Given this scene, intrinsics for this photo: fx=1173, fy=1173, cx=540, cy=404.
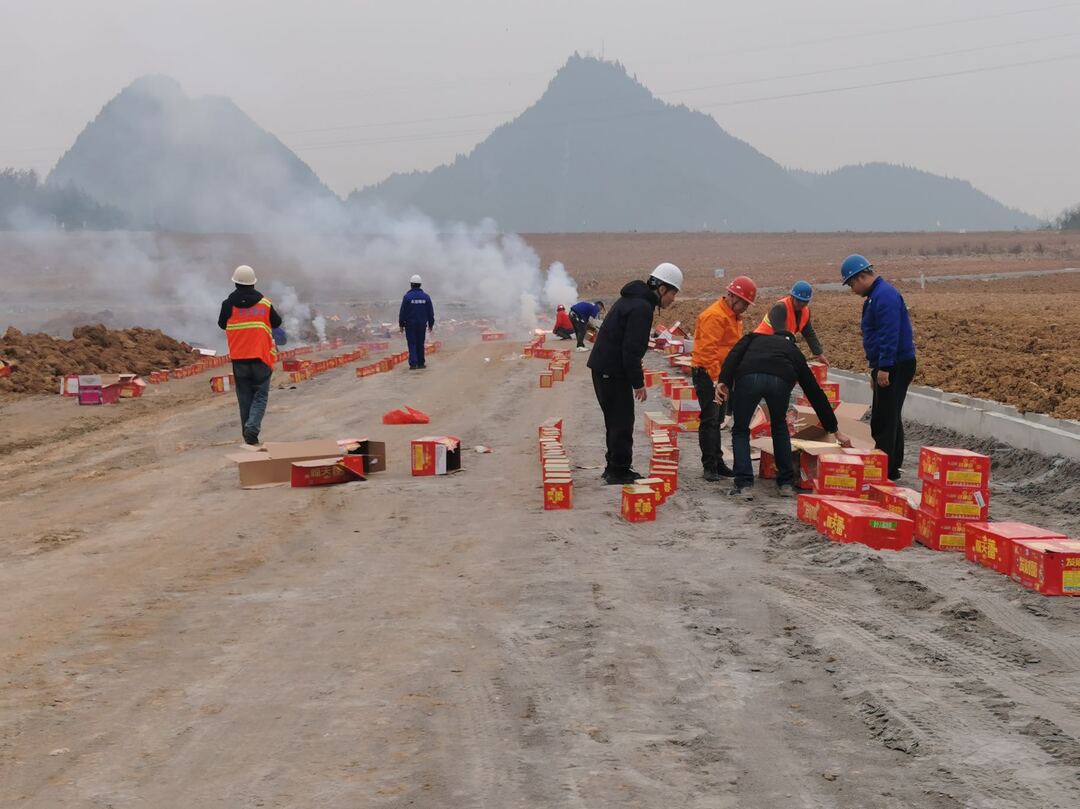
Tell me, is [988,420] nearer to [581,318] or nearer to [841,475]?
[841,475]

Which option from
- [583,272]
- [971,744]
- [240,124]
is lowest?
[971,744]

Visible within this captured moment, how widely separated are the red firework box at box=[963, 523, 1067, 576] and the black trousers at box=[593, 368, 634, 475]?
393cm

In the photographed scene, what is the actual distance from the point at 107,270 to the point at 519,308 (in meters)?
31.3

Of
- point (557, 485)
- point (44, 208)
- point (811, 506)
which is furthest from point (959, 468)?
point (44, 208)

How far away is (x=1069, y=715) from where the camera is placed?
4734mm

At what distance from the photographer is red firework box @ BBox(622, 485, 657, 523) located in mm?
9133

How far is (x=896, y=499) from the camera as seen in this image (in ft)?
27.7

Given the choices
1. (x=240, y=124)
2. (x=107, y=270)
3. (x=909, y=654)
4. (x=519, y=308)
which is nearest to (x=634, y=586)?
(x=909, y=654)

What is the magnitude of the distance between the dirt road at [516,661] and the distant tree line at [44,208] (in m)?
69.1

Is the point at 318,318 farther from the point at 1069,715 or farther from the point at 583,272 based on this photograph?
the point at 583,272

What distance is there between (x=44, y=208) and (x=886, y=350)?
8059 cm

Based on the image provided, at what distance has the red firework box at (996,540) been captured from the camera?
6957 millimetres

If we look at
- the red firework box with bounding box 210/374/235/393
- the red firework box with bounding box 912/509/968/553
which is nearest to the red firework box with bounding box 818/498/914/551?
the red firework box with bounding box 912/509/968/553

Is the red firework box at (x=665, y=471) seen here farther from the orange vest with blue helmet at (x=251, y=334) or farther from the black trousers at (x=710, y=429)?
the orange vest with blue helmet at (x=251, y=334)
